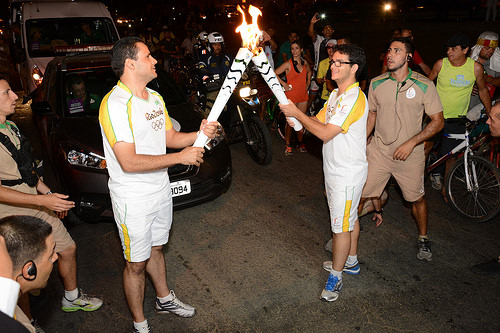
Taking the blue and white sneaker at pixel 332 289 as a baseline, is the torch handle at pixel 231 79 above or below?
above

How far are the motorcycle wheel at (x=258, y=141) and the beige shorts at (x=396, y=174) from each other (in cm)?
239

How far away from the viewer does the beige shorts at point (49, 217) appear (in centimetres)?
294

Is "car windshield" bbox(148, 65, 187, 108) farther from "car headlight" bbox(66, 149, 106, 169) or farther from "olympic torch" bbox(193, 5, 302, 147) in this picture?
"olympic torch" bbox(193, 5, 302, 147)

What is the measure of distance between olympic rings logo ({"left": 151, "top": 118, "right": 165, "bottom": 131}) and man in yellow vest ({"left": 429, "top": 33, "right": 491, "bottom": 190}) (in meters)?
3.85

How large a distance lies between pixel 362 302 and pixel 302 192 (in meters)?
2.31

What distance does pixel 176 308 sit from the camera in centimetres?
336

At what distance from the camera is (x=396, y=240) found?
4473 millimetres

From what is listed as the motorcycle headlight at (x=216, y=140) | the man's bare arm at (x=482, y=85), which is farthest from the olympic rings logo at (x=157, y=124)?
the man's bare arm at (x=482, y=85)

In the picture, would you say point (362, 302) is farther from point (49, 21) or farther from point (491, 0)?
point (491, 0)

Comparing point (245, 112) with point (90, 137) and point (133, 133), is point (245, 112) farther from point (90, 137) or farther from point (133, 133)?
point (133, 133)

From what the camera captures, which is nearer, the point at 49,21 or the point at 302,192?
the point at 302,192

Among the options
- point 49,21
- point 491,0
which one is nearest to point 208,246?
point 49,21

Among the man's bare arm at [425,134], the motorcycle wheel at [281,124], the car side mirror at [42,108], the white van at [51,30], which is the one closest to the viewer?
the man's bare arm at [425,134]

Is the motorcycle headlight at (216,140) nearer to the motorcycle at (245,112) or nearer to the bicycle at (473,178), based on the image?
the motorcycle at (245,112)
